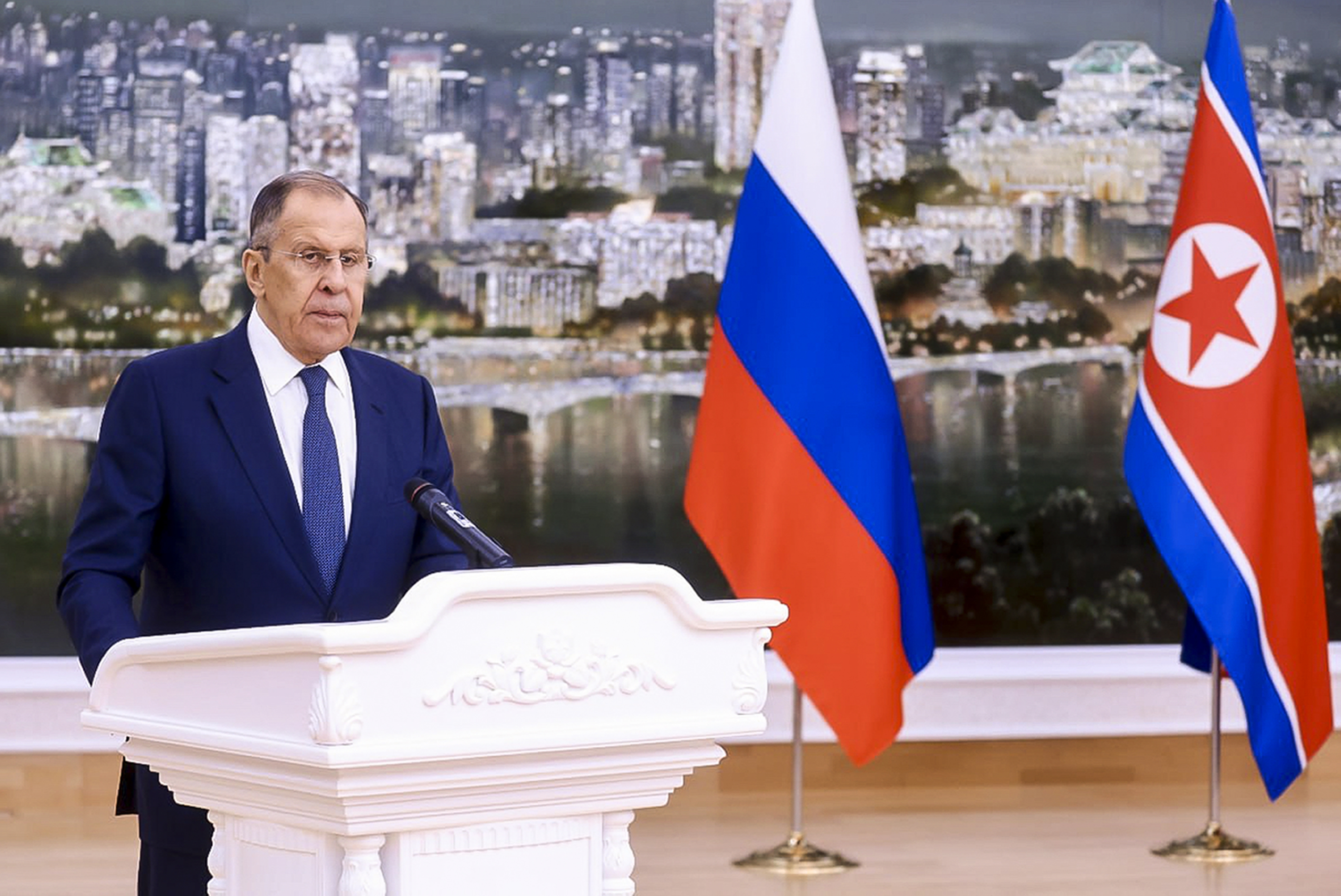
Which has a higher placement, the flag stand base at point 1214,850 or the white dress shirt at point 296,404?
the white dress shirt at point 296,404

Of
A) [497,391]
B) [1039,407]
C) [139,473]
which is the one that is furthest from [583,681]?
[1039,407]

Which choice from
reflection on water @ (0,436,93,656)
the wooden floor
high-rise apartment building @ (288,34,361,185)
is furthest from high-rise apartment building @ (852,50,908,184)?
reflection on water @ (0,436,93,656)

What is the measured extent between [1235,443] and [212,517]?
12.0 feet

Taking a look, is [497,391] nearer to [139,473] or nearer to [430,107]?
[430,107]

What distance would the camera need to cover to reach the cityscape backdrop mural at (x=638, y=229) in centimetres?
625

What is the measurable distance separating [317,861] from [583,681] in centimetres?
32

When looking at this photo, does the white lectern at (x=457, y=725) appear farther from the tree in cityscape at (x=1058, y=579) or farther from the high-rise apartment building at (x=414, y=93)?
the tree in cityscape at (x=1058, y=579)

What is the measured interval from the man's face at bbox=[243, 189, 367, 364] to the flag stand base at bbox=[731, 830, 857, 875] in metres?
3.32

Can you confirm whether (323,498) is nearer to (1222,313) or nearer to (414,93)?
(1222,313)

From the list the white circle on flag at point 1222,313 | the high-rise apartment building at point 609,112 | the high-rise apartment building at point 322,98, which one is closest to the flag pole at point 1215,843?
the white circle on flag at point 1222,313

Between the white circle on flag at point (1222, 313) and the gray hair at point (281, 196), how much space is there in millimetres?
3500

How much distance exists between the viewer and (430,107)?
6.40 meters

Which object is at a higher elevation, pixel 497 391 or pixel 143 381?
pixel 143 381

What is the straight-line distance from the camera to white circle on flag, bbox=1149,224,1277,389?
534cm
